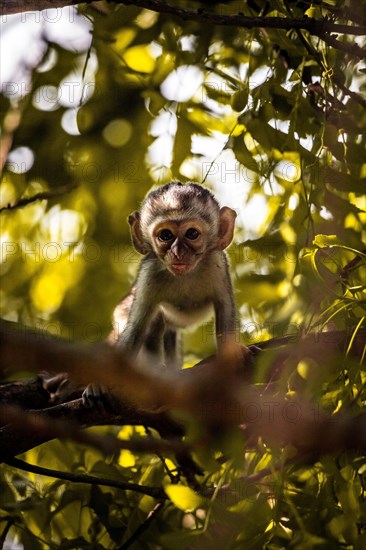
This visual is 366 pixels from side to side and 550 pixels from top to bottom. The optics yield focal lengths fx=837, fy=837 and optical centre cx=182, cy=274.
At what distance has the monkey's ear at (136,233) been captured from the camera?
412 centimetres

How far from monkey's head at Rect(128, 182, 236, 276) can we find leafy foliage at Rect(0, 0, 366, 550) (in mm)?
196

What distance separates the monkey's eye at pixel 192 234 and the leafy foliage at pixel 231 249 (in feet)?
0.83

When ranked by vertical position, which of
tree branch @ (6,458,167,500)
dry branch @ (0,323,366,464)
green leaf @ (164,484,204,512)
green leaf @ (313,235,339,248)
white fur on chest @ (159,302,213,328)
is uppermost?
green leaf @ (313,235,339,248)

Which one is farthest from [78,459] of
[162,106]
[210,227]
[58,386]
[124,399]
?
[162,106]

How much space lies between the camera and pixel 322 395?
8.20 feet

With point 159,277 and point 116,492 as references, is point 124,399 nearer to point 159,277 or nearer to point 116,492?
point 116,492

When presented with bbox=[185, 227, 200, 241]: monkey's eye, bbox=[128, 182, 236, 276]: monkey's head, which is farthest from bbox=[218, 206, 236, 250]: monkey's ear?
bbox=[185, 227, 200, 241]: monkey's eye

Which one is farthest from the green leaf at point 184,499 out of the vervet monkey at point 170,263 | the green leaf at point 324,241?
the vervet monkey at point 170,263

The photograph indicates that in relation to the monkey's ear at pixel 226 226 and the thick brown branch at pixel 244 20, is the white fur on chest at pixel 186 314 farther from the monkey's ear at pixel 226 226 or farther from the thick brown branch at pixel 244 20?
the thick brown branch at pixel 244 20

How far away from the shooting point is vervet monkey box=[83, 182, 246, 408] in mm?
4078

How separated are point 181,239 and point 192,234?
7 cm

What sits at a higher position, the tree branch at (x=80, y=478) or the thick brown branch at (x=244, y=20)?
the thick brown branch at (x=244, y=20)

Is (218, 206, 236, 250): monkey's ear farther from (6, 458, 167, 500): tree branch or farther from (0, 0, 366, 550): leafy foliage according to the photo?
(6, 458, 167, 500): tree branch

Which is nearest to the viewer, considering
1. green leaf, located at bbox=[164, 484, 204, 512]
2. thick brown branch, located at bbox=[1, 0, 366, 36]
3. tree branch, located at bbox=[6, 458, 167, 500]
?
green leaf, located at bbox=[164, 484, 204, 512]
